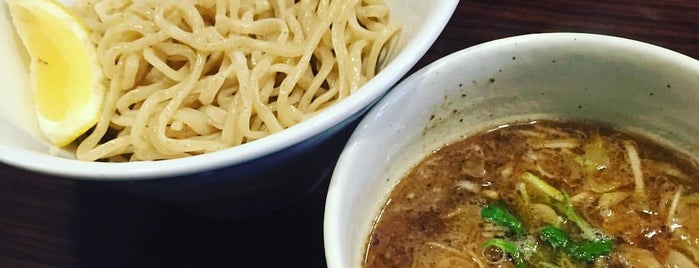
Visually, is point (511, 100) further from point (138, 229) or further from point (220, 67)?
point (138, 229)

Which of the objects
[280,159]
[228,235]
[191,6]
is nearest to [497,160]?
[280,159]

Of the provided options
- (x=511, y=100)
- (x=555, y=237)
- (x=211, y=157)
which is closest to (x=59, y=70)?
(x=211, y=157)

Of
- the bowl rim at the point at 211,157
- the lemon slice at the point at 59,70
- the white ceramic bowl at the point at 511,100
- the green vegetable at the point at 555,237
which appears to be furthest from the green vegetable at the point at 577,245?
the lemon slice at the point at 59,70

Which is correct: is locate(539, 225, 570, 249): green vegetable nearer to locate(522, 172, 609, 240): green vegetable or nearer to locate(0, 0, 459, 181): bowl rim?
locate(522, 172, 609, 240): green vegetable

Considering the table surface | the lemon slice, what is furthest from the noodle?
the table surface

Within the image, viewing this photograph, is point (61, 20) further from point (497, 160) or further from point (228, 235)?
point (497, 160)
